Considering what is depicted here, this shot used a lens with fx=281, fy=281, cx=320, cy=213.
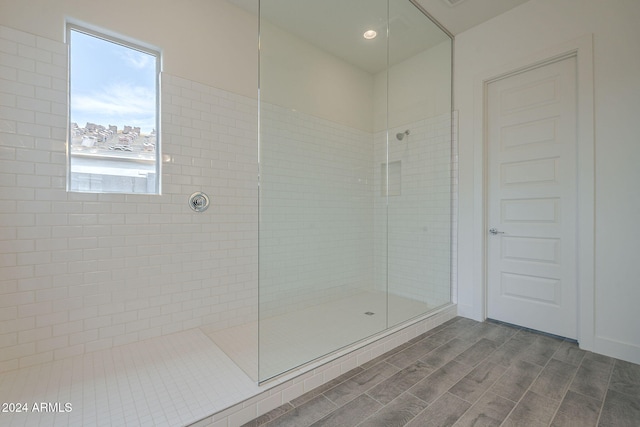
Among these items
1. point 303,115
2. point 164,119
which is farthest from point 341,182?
point 164,119

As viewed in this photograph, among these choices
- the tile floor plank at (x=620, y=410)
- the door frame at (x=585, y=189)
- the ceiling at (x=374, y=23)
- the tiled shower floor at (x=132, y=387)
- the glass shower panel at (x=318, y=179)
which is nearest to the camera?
the tiled shower floor at (x=132, y=387)

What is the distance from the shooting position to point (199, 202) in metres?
2.41

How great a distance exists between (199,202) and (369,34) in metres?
2.27

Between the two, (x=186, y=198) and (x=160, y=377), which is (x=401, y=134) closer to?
(x=186, y=198)

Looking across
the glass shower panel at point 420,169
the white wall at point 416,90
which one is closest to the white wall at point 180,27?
the white wall at point 416,90

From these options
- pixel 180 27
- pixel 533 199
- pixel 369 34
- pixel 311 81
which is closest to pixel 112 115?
pixel 180 27

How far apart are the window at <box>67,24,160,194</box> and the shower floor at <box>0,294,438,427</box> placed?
46.0 inches

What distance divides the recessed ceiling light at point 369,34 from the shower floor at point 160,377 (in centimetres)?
262

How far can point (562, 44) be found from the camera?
7.63ft

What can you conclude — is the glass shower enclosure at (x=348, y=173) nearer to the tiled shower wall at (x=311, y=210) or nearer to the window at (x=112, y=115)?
the tiled shower wall at (x=311, y=210)

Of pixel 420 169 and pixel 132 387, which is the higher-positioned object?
pixel 420 169

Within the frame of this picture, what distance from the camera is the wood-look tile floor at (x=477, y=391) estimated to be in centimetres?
146

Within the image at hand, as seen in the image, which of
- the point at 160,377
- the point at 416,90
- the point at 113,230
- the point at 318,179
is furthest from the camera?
the point at 416,90

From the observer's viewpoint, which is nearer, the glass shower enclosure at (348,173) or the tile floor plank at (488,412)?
the tile floor plank at (488,412)
